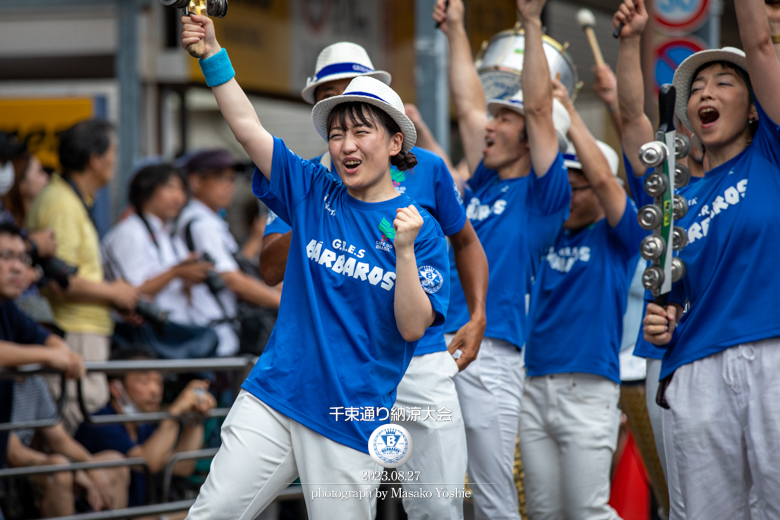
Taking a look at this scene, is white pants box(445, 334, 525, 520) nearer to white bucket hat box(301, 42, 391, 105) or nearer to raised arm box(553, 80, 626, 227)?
raised arm box(553, 80, 626, 227)

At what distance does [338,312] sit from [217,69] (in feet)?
3.06

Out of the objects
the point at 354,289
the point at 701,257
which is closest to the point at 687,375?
the point at 701,257

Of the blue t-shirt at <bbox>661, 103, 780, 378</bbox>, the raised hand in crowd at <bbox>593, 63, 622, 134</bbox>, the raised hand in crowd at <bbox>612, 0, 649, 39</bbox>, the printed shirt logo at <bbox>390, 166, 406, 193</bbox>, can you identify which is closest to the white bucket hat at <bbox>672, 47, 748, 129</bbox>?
the blue t-shirt at <bbox>661, 103, 780, 378</bbox>

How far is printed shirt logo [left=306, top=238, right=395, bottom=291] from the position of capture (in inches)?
121

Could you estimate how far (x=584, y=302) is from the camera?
4836 millimetres

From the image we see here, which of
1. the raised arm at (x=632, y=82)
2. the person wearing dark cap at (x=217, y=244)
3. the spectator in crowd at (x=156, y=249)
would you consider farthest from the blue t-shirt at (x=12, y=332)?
the raised arm at (x=632, y=82)

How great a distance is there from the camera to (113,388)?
589 cm

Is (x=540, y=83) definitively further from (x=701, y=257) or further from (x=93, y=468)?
(x=93, y=468)

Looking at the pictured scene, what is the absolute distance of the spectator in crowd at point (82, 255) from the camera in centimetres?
578

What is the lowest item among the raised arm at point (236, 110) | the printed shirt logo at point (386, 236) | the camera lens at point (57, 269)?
the camera lens at point (57, 269)

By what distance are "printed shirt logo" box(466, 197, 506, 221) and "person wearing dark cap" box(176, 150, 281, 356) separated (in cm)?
242

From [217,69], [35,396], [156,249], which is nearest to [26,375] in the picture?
[35,396]

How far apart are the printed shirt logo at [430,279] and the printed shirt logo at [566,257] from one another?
77.0 inches

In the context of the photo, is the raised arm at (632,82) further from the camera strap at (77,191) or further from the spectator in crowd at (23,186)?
the spectator in crowd at (23,186)
